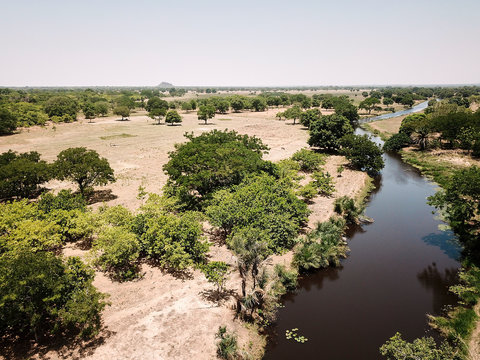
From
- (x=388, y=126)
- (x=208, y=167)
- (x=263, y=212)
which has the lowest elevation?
(x=263, y=212)

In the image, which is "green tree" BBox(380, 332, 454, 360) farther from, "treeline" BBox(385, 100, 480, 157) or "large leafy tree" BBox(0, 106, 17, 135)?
"large leafy tree" BBox(0, 106, 17, 135)

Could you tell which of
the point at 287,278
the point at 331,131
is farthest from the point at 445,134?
the point at 287,278

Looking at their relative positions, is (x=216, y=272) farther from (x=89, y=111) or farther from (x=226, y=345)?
(x=89, y=111)

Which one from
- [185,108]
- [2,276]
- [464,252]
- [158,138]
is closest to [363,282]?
[464,252]

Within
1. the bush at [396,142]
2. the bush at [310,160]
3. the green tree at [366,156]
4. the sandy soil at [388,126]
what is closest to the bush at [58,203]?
the bush at [310,160]

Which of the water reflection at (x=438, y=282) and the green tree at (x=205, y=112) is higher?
the green tree at (x=205, y=112)

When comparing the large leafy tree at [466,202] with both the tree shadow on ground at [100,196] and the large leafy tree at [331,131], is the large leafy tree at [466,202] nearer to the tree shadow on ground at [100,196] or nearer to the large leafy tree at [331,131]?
the large leafy tree at [331,131]

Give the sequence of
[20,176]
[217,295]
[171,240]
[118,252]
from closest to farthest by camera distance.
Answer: [217,295]
[118,252]
[171,240]
[20,176]
